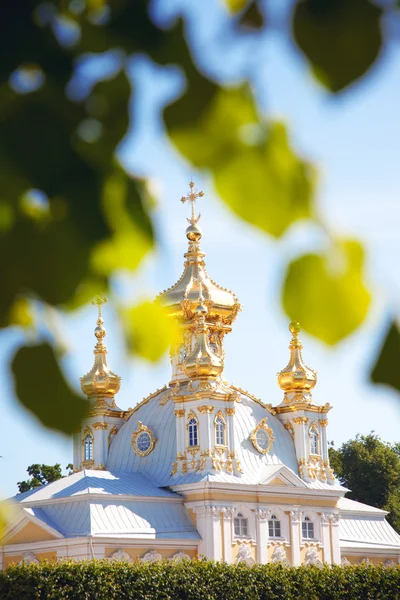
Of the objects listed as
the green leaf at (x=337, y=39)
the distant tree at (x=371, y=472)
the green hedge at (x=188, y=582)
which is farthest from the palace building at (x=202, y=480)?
the green leaf at (x=337, y=39)

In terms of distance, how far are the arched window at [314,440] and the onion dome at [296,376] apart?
1.53m

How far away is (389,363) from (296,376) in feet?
118

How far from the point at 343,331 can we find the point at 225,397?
108ft

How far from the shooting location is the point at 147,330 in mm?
1789

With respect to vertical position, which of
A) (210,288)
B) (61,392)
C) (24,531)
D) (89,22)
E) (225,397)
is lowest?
(61,392)

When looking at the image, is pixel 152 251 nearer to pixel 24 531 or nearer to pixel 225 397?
pixel 24 531

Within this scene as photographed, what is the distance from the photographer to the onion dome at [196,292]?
38750 mm

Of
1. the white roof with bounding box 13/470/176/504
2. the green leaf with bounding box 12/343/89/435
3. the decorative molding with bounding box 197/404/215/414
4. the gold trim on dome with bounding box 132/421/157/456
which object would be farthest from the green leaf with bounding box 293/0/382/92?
the gold trim on dome with bounding box 132/421/157/456

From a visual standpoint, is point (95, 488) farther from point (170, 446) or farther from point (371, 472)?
point (371, 472)

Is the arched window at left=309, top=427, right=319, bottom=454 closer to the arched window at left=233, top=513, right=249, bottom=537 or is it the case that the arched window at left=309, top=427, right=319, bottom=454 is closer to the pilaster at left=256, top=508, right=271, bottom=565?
the pilaster at left=256, top=508, right=271, bottom=565

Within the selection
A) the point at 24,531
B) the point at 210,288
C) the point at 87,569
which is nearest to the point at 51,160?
the point at 87,569

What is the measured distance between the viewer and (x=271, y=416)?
123 feet

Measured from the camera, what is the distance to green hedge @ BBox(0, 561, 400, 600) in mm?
21938

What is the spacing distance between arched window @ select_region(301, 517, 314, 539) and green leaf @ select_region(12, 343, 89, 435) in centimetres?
3417
